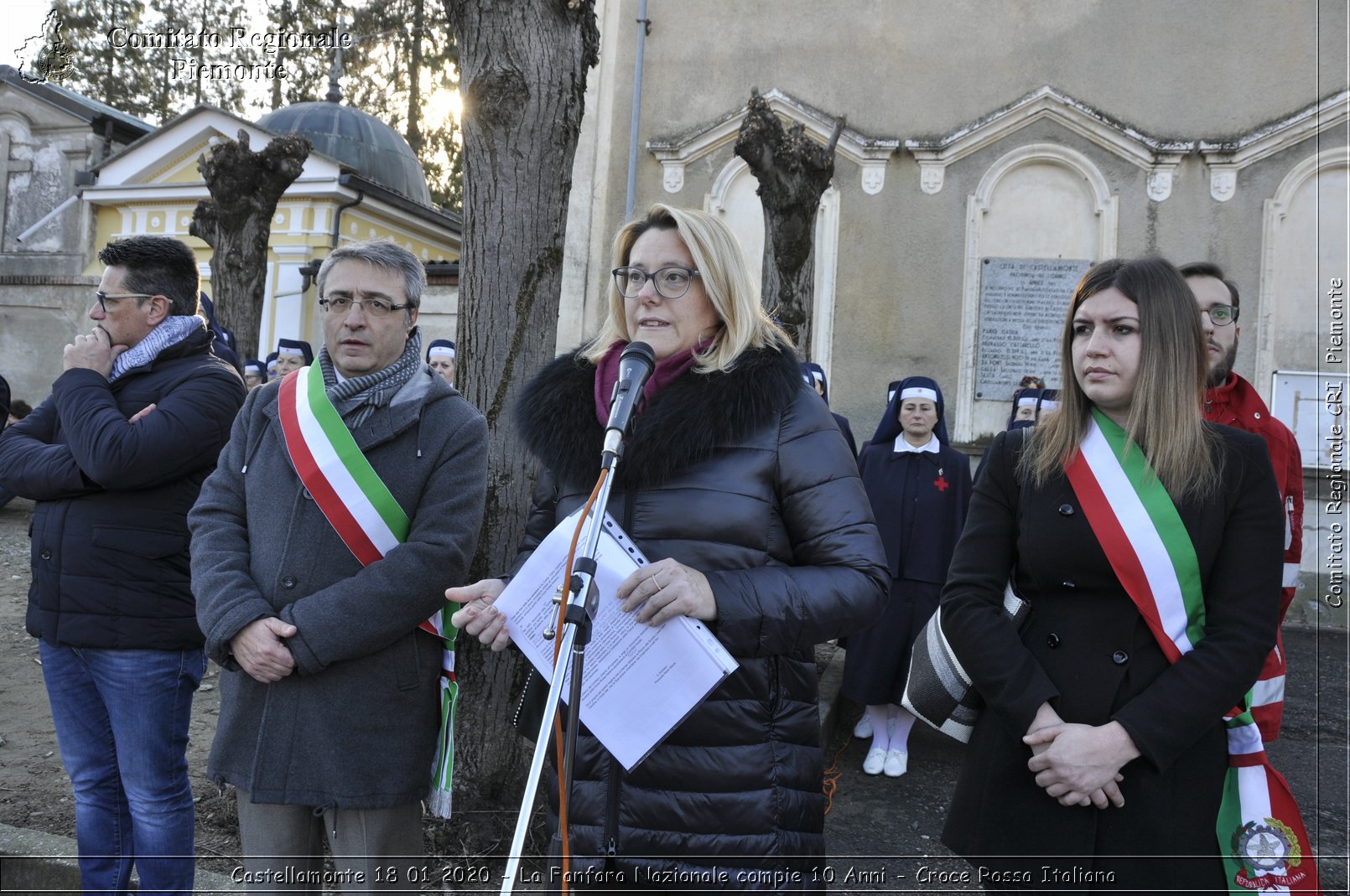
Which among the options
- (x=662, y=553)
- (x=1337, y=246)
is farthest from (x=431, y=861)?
(x=1337, y=246)

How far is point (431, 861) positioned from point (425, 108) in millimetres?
27053

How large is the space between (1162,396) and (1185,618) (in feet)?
1.68

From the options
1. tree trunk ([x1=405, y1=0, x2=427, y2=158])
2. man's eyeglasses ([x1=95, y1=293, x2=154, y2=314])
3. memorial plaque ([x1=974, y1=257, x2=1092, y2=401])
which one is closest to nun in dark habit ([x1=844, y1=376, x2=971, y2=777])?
man's eyeglasses ([x1=95, y1=293, x2=154, y2=314])

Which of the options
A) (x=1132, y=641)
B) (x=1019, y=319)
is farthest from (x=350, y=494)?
(x=1019, y=319)

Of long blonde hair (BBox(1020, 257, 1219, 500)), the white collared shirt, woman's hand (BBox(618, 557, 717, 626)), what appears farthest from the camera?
the white collared shirt

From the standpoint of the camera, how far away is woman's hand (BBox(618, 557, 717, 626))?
209 centimetres

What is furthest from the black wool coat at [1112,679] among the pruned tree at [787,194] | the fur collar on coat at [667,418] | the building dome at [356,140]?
the building dome at [356,140]

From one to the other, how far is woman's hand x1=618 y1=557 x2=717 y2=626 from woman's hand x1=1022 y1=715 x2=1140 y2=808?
91 cm

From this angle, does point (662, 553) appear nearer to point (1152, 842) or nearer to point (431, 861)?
point (1152, 842)

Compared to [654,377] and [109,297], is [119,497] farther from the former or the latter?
[654,377]

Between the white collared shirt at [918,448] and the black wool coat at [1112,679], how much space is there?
4199 mm

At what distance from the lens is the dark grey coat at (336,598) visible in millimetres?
2799

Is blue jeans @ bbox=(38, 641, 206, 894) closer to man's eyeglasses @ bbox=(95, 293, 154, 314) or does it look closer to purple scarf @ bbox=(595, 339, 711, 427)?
man's eyeglasses @ bbox=(95, 293, 154, 314)

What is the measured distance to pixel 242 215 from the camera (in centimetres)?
1045
